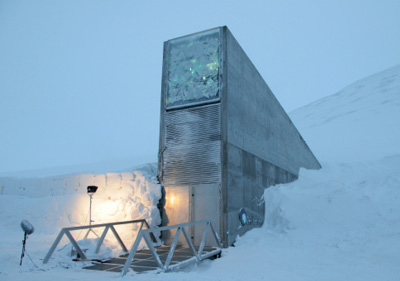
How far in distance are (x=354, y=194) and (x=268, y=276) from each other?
6400mm

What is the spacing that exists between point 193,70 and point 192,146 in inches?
103

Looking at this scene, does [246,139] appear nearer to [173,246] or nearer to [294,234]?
[294,234]

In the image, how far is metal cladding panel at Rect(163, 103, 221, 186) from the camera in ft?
33.6

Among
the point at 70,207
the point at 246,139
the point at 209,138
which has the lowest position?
the point at 70,207

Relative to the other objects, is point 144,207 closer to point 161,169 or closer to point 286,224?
point 161,169

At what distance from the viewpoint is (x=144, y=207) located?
10070mm

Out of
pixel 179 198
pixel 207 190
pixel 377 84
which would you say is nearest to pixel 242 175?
pixel 207 190

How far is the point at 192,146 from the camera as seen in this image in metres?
10.7

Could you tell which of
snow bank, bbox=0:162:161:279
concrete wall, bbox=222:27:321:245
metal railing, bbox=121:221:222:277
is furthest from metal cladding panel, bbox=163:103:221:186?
metal railing, bbox=121:221:222:277

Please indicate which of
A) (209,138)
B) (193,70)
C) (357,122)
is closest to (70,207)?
(209,138)

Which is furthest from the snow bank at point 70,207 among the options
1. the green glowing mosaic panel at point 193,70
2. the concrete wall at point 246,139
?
the green glowing mosaic panel at point 193,70

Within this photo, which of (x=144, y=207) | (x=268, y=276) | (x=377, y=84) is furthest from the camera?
(x=377, y=84)

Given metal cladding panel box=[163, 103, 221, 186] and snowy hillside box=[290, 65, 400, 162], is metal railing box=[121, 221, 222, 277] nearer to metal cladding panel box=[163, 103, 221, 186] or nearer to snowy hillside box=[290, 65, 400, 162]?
metal cladding panel box=[163, 103, 221, 186]

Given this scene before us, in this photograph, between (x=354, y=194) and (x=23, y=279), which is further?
(x=354, y=194)
